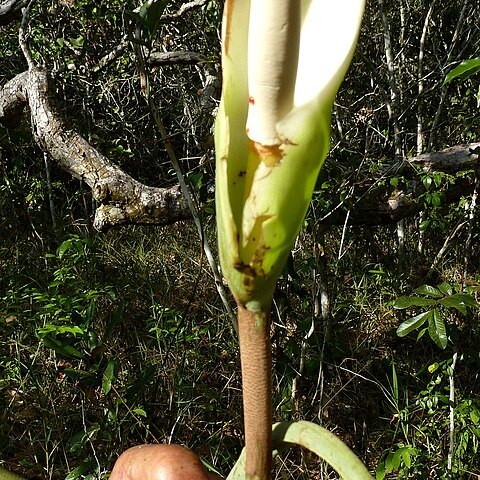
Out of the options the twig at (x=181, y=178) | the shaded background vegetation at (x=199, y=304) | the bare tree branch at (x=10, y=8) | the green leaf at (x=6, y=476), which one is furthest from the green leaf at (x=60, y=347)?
the green leaf at (x=6, y=476)

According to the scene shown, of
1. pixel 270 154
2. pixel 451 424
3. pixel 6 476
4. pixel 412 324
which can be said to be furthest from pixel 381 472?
pixel 270 154

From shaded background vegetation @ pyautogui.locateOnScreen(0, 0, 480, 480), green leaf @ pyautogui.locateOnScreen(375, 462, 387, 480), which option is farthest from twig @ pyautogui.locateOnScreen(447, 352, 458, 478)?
green leaf @ pyautogui.locateOnScreen(375, 462, 387, 480)

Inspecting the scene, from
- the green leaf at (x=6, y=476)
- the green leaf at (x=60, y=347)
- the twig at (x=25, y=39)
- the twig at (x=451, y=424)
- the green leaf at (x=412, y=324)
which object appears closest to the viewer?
the green leaf at (x=6, y=476)

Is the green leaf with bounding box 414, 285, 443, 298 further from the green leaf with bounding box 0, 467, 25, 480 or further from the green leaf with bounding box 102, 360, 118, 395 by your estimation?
the green leaf with bounding box 0, 467, 25, 480

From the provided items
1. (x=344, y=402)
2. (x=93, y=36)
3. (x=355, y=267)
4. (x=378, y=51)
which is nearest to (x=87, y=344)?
(x=344, y=402)

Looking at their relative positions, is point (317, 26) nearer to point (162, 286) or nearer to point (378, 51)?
point (162, 286)

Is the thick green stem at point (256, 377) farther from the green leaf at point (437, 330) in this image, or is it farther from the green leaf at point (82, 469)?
the green leaf at point (82, 469)

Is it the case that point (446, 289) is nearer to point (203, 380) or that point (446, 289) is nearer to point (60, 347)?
point (203, 380)
